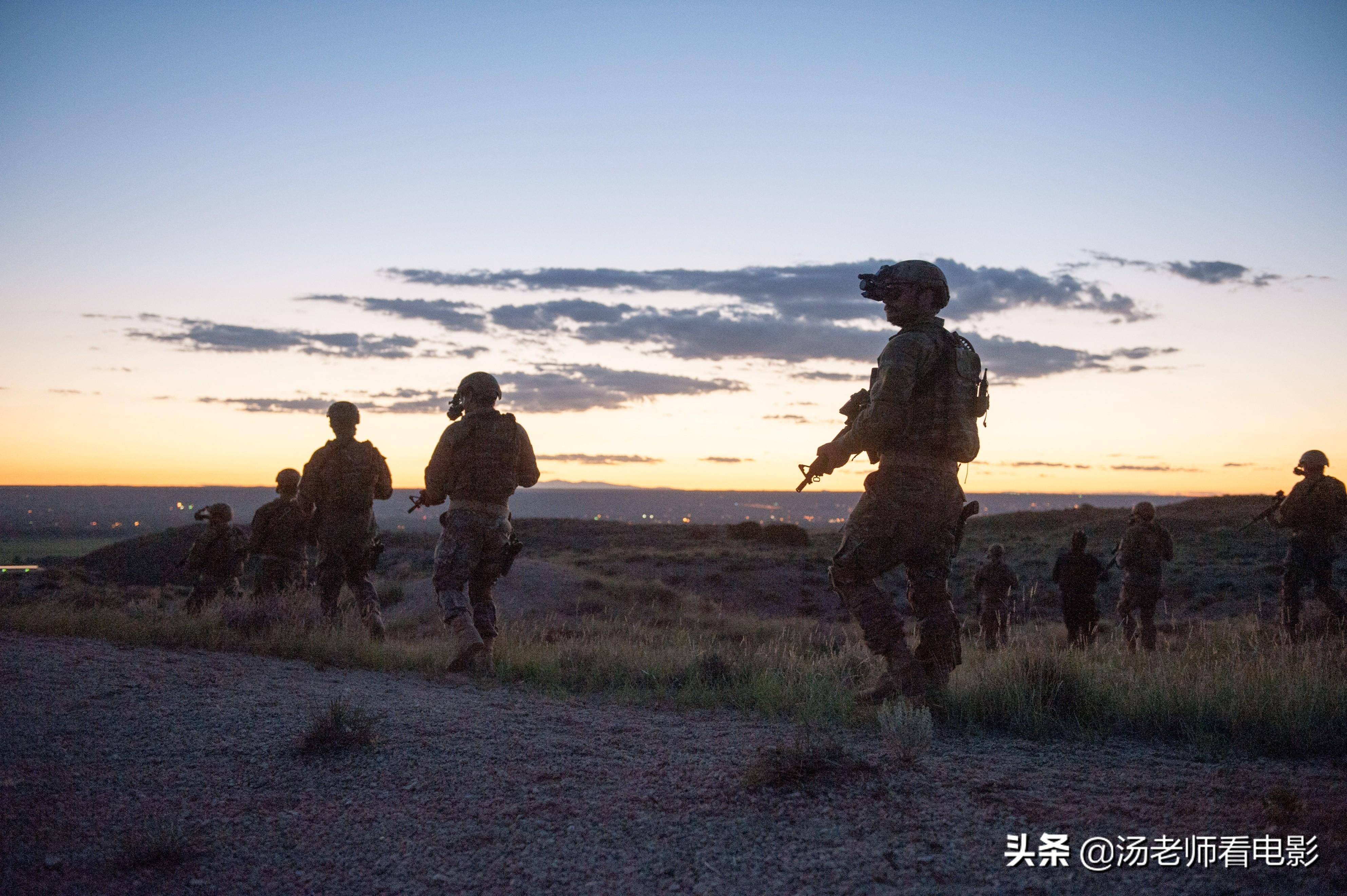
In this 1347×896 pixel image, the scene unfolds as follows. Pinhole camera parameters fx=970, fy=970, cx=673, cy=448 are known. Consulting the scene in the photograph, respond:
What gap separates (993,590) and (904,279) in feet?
28.0

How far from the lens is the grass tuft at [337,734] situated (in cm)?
472

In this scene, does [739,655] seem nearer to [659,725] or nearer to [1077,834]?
[659,725]

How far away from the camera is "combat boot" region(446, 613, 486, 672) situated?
766 cm

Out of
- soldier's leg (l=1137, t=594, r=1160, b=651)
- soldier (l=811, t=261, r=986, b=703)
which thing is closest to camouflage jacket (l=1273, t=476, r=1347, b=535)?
soldier's leg (l=1137, t=594, r=1160, b=651)

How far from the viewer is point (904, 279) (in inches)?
230

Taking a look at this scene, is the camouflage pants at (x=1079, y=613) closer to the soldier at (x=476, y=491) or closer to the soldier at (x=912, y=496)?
the soldier at (x=476, y=491)

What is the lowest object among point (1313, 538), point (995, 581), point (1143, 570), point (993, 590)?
point (993, 590)

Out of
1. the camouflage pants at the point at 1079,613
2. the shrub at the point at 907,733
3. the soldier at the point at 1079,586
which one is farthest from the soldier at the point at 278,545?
the camouflage pants at the point at 1079,613

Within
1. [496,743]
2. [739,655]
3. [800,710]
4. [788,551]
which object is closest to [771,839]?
[496,743]

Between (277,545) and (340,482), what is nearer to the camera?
(340,482)

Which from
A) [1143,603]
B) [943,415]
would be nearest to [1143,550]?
[1143,603]

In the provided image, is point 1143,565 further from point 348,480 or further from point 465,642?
point 348,480

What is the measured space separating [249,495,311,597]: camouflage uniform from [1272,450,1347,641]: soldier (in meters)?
11.8

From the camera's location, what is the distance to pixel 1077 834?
3.35 meters
